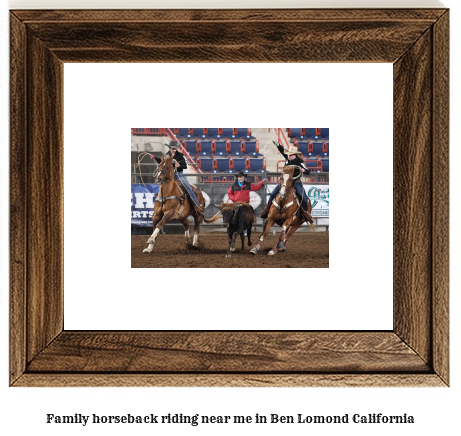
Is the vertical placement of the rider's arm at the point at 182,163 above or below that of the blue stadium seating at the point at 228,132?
below

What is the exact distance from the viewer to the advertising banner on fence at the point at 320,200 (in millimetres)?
1399

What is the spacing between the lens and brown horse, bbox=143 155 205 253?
4.58ft

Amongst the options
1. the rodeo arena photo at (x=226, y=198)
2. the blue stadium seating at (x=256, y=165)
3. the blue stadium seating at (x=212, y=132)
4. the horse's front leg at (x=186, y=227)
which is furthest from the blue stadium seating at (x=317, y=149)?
the horse's front leg at (x=186, y=227)

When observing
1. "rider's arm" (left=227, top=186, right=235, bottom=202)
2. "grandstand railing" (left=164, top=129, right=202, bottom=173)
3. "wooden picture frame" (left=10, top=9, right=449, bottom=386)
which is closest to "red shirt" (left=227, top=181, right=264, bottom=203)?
"rider's arm" (left=227, top=186, right=235, bottom=202)

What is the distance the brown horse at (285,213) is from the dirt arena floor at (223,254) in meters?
0.01

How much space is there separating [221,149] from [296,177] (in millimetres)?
219

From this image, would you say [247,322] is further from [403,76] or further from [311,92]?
[403,76]

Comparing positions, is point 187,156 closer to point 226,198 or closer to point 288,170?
point 226,198

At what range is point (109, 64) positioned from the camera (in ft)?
4.51

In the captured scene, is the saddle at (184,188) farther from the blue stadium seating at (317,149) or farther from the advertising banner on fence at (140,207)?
the blue stadium seating at (317,149)

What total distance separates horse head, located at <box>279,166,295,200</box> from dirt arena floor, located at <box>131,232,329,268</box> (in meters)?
0.13

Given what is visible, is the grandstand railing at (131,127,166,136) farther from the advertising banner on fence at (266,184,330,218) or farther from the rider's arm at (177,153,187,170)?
the advertising banner on fence at (266,184,330,218)
